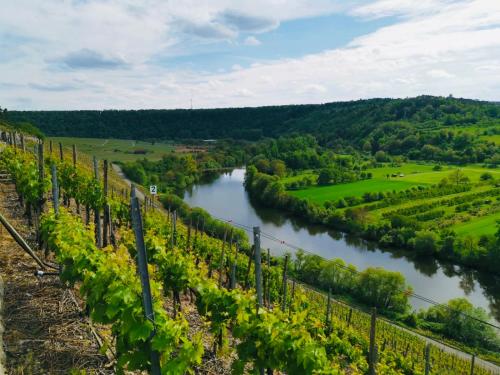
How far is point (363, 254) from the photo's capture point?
4216cm

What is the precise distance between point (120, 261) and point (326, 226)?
1915 inches

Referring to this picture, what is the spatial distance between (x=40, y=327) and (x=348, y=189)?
63.4 m

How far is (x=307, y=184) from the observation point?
7394cm

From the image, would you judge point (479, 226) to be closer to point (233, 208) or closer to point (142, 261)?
point (233, 208)

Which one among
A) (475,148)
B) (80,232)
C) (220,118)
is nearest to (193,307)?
(80,232)

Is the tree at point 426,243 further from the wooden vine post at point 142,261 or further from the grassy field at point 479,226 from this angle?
the wooden vine post at point 142,261

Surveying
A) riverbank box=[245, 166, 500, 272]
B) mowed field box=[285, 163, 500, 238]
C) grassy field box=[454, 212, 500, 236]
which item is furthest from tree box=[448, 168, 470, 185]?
grassy field box=[454, 212, 500, 236]

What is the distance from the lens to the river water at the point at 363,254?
33.5m

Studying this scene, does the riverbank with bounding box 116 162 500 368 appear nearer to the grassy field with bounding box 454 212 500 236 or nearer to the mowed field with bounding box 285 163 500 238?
the mowed field with bounding box 285 163 500 238

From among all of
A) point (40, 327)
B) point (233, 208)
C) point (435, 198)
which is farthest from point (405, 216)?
point (40, 327)

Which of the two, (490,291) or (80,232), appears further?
(490,291)

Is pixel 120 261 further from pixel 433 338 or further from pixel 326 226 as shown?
pixel 326 226

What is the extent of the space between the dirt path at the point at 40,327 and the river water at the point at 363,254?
3155cm

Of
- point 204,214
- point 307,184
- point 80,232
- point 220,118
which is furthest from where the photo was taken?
point 220,118
